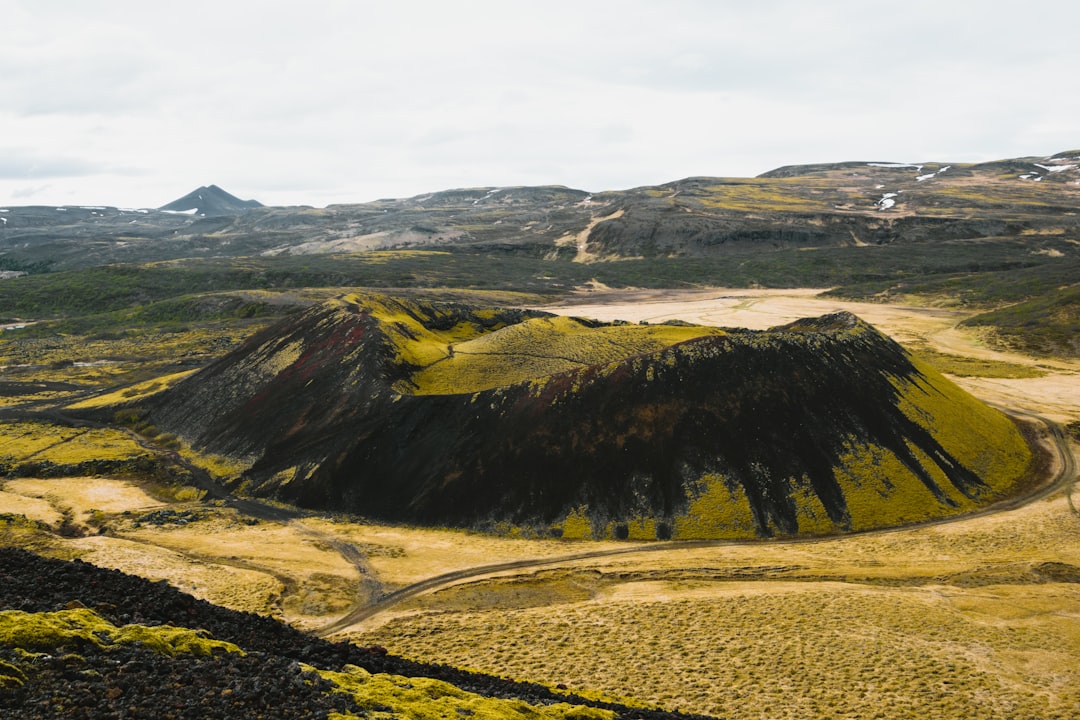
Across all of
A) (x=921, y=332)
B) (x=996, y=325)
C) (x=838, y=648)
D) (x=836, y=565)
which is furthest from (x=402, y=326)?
(x=996, y=325)

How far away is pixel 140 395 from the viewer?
78000mm

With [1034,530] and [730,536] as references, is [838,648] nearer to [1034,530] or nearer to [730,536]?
[730,536]

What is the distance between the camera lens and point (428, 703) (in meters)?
18.9

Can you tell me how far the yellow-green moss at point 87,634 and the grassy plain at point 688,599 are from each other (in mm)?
10803

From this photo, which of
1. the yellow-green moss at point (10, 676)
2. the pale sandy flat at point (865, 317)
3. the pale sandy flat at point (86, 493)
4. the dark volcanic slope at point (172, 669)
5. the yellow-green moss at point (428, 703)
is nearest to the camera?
the yellow-green moss at point (10, 676)

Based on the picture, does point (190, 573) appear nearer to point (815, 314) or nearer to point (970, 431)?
point (970, 431)

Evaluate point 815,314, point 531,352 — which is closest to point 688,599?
point 531,352

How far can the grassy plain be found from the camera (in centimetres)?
2442

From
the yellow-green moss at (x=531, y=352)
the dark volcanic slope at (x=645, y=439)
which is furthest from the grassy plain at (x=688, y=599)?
the yellow-green moss at (x=531, y=352)

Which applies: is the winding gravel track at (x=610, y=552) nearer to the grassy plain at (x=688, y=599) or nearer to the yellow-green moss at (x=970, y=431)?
the grassy plain at (x=688, y=599)

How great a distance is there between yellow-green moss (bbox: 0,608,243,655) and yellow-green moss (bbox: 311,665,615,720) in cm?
411

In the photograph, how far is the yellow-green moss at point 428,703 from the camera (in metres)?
17.9

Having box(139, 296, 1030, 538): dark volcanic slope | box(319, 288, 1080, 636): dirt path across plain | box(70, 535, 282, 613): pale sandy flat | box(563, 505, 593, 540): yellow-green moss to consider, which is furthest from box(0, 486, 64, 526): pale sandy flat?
box(563, 505, 593, 540): yellow-green moss

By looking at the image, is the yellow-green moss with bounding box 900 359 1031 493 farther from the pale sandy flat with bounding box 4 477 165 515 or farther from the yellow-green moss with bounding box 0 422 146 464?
the yellow-green moss with bounding box 0 422 146 464
